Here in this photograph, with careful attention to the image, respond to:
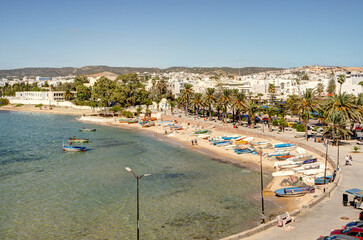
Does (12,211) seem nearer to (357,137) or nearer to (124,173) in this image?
(124,173)

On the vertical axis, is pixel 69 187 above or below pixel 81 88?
below

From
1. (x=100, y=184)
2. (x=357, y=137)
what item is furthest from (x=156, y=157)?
(x=357, y=137)

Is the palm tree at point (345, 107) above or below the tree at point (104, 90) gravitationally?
below

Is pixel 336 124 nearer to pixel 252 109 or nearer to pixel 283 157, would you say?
pixel 283 157

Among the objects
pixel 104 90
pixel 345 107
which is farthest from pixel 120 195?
pixel 104 90

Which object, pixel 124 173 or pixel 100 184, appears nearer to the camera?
pixel 100 184

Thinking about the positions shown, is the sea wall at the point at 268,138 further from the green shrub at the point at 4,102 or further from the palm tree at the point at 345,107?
the green shrub at the point at 4,102

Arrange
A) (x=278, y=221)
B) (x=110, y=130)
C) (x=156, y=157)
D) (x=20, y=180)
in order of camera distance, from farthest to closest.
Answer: (x=110, y=130)
(x=156, y=157)
(x=20, y=180)
(x=278, y=221)

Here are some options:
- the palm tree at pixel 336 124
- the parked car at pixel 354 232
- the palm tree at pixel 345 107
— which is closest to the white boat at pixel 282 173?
the palm tree at pixel 336 124

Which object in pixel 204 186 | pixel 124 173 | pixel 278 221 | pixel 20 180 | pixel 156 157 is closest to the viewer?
pixel 278 221
